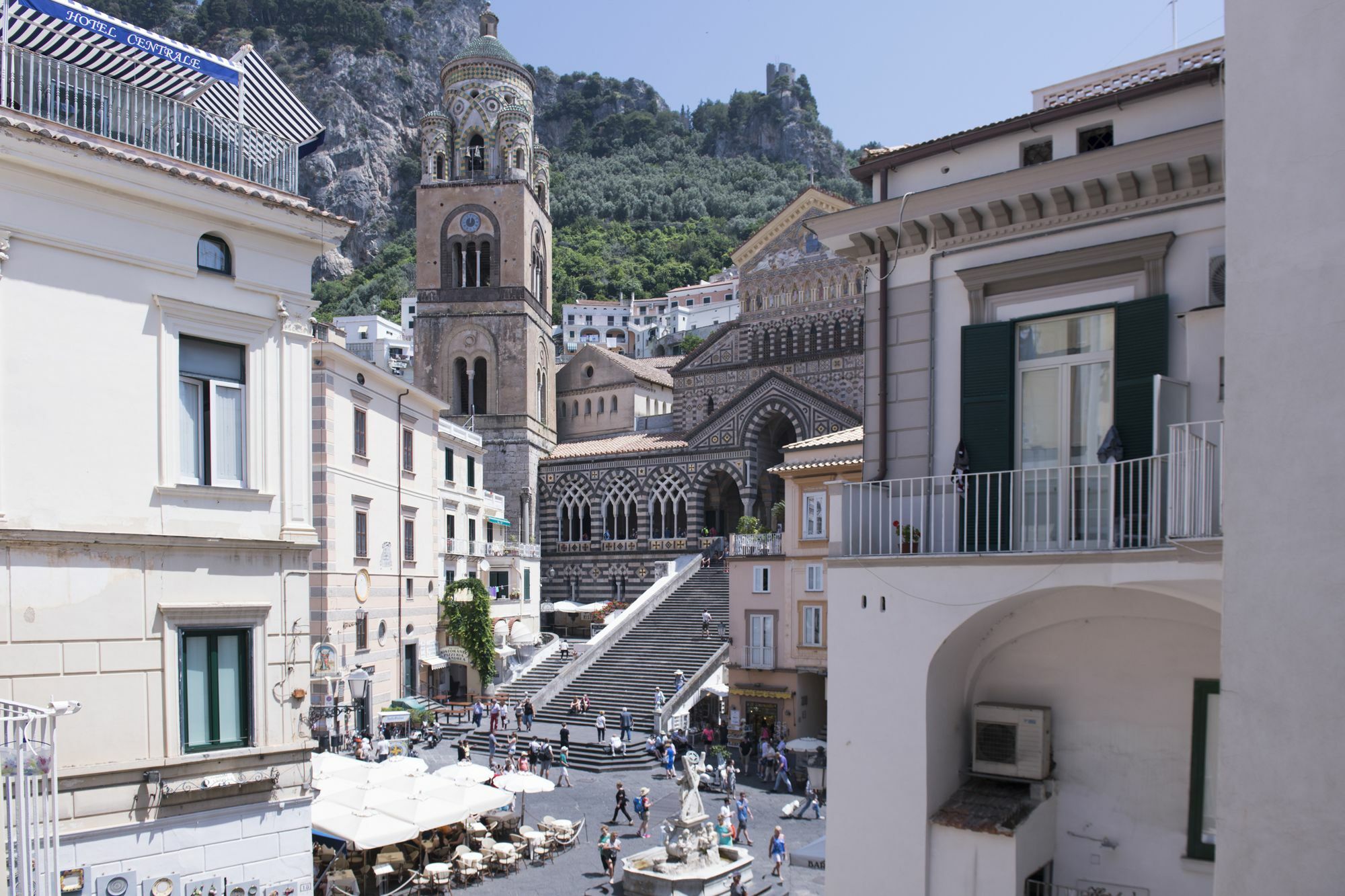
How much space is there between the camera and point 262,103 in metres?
12.4

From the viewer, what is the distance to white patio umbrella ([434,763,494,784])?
20953 millimetres

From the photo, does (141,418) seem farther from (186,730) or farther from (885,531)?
(885,531)

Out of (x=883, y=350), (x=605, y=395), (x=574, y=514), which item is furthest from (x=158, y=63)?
(x=605, y=395)

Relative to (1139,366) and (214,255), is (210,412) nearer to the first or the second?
(214,255)

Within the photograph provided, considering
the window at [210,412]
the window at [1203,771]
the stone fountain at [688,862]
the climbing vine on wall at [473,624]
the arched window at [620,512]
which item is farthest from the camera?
the arched window at [620,512]

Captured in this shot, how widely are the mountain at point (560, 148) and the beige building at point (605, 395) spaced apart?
56.2m

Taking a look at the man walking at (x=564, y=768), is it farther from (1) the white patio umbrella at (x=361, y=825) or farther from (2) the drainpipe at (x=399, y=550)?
(1) the white patio umbrella at (x=361, y=825)

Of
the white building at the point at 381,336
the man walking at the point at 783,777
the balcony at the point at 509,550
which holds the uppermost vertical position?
the white building at the point at 381,336

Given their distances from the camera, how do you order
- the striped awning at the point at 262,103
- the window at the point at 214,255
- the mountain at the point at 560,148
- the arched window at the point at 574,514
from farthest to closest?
the mountain at the point at 560,148 → the arched window at the point at 574,514 → the striped awning at the point at 262,103 → the window at the point at 214,255

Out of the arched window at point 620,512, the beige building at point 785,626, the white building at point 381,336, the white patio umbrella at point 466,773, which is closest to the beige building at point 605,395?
the arched window at point 620,512

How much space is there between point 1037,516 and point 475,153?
5105 cm

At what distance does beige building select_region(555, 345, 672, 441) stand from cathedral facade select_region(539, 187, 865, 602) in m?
4.65

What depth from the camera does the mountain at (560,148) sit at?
416 ft

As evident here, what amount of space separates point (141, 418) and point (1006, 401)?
25.9 feet
